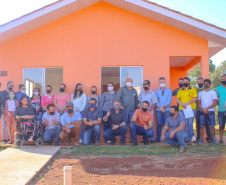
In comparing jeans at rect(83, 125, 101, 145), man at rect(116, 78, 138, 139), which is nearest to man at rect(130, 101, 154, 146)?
man at rect(116, 78, 138, 139)

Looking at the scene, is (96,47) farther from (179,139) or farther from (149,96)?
(179,139)

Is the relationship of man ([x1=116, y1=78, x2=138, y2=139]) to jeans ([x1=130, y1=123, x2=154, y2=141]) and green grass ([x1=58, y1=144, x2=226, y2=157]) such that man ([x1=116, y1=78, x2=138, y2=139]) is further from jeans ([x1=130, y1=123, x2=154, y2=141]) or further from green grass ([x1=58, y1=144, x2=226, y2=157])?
green grass ([x1=58, y1=144, x2=226, y2=157])

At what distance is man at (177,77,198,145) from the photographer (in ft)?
25.3

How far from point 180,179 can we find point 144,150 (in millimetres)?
2294

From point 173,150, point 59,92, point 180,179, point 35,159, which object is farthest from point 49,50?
point 180,179

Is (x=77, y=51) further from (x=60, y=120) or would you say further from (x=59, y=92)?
(x=60, y=120)

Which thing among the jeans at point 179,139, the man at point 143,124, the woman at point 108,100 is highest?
the woman at point 108,100

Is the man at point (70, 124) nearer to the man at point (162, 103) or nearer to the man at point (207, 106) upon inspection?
the man at point (162, 103)

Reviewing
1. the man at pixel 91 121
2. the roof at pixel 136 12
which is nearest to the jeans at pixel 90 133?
the man at pixel 91 121

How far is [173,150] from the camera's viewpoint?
6.89 m

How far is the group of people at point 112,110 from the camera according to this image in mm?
7807

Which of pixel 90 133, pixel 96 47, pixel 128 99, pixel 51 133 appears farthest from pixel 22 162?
pixel 96 47

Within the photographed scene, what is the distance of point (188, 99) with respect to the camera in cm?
785

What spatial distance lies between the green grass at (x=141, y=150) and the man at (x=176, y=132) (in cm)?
19
